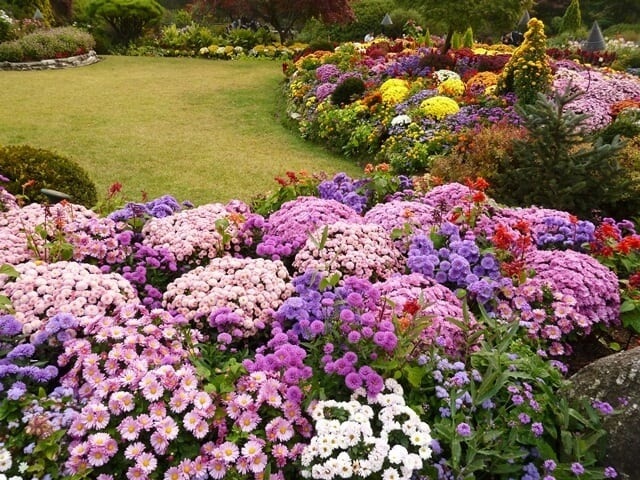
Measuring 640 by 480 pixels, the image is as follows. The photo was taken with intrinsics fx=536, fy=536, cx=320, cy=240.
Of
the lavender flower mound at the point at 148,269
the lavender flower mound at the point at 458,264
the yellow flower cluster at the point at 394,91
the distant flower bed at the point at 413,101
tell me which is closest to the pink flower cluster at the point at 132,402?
the lavender flower mound at the point at 148,269

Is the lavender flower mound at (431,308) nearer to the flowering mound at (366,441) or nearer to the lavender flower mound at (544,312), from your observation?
the lavender flower mound at (544,312)

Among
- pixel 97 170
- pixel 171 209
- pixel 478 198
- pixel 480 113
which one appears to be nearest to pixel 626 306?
pixel 478 198

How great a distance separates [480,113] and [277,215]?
590cm

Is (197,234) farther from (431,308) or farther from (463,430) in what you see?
(463,430)

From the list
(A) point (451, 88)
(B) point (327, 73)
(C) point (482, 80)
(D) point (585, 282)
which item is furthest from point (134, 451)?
(B) point (327, 73)

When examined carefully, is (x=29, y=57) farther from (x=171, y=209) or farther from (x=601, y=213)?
(x=601, y=213)

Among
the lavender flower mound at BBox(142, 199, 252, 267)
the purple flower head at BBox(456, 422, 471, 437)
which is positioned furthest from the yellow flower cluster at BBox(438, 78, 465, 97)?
the purple flower head at BBox(456, 422, 471, 437)

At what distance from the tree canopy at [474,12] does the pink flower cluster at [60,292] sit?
10583 millimetres

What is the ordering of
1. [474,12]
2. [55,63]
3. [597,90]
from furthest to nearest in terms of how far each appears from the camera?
[55,63]
[474,12]
[597,90]

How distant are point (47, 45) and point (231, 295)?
1732 cm

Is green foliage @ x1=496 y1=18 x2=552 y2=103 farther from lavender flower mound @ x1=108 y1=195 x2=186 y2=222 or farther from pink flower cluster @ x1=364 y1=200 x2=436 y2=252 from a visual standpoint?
lavender flower mound @ x1=108 y1=195 x2=186 y2=222

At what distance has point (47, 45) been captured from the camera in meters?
17.1

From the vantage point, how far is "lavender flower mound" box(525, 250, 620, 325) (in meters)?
3.49

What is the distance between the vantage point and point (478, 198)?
12.9 ft
